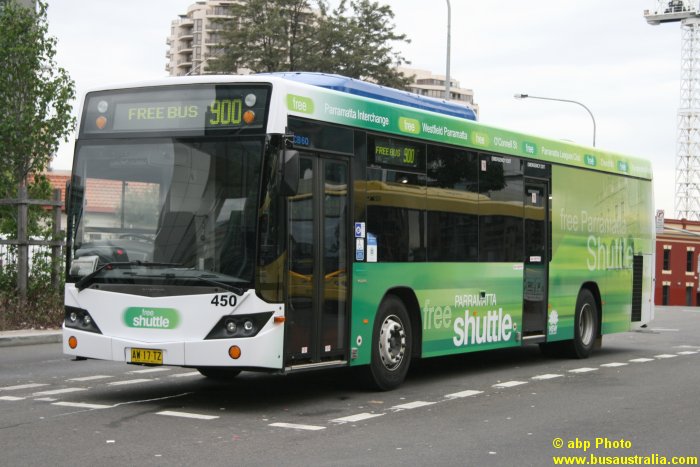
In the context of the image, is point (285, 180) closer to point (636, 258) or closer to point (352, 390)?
point (352, 390)

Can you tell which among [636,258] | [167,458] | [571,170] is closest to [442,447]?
[167,458]

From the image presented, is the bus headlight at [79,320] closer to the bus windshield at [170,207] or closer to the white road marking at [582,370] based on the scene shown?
the bus windshield at [170,207]

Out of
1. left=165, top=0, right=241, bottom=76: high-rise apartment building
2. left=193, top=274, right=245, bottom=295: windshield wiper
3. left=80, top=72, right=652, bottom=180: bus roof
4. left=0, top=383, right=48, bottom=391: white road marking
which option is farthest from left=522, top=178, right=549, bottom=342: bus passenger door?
left=165, top=0, right=241, bottom=76: high-rise apartment building

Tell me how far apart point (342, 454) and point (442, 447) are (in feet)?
2.86

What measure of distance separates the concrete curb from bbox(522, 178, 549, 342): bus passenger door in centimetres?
846

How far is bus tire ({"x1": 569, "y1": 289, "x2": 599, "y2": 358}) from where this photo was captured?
17.0 m

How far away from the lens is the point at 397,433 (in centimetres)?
941

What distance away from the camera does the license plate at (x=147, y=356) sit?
1051 cm

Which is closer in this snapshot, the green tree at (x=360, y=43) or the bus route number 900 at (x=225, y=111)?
the bus route number 900 at (x=225, y=111)

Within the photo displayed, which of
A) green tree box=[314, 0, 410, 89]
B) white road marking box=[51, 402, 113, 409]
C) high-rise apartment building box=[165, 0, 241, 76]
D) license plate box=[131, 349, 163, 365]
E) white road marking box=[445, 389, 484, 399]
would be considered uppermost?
high-rise apartment building box=[165, 0, 241, 76]

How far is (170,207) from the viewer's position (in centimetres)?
1058

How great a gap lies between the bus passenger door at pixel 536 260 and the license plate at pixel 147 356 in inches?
248

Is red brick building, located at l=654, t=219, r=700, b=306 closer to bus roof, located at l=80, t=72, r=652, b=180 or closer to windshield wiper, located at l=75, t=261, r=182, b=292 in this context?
bus roof, located at l=80, t=72, r=652, b=180

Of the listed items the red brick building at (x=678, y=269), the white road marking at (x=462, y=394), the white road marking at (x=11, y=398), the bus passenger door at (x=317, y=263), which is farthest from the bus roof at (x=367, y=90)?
the red brick building at (x=678, y=269)
